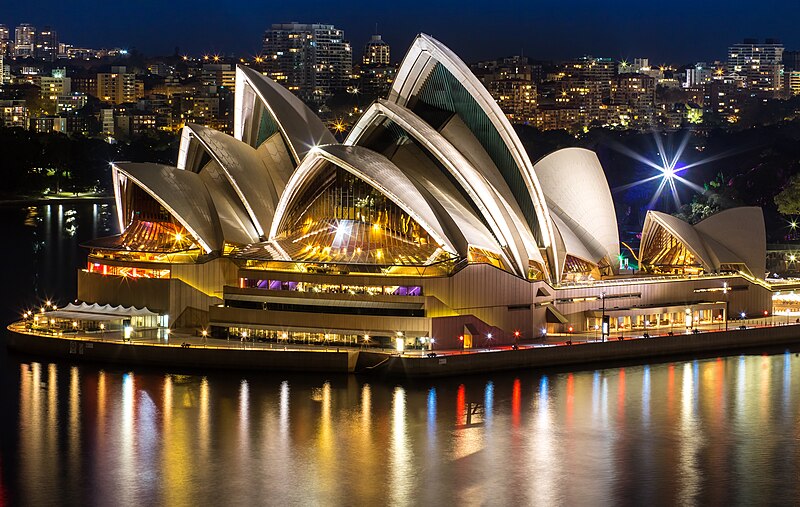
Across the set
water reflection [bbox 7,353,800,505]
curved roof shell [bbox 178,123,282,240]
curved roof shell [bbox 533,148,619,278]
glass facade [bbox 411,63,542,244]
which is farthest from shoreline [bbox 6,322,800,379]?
curved roof shell [bbox 178,123,282,240]

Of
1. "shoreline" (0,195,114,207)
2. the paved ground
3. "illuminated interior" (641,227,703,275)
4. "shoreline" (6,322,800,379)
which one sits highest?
"shoreline" (0,195,114,207)

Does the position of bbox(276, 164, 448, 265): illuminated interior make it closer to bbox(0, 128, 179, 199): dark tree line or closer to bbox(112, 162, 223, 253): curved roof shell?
bbox(112, 162, 223, 253): curved roof shell

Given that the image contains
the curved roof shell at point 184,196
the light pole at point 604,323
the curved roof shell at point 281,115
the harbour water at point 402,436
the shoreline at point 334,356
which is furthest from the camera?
the curved roof shell at point 281,115

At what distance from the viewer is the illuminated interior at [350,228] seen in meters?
45.5

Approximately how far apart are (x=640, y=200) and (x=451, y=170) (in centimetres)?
5981

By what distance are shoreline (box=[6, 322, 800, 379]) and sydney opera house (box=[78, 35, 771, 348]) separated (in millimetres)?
1491

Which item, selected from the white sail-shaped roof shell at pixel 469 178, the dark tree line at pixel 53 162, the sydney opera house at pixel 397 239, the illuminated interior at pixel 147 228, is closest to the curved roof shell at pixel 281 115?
the sydney opera house at pixel 397 239

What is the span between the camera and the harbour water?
31.1 metres

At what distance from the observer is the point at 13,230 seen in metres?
91.2

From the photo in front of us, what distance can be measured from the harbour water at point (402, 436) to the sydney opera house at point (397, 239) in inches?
126

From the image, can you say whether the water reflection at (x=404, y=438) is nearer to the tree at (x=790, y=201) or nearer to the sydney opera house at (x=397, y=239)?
the sydney opera house at (x=397, y=239)

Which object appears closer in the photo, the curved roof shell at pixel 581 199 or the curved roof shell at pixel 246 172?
the curved roof shell at pixel 246 172

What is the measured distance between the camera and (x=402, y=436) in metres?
35.7

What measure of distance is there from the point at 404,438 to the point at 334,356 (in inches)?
290
